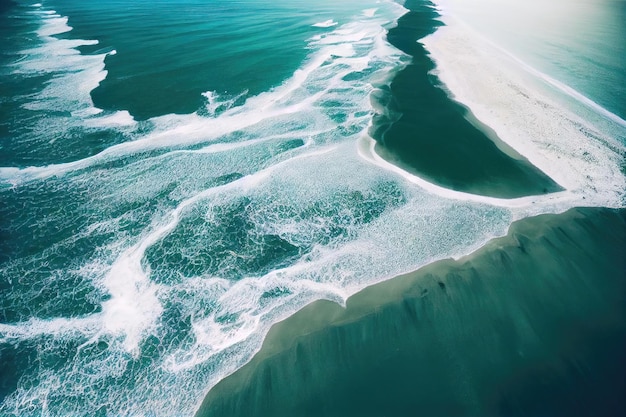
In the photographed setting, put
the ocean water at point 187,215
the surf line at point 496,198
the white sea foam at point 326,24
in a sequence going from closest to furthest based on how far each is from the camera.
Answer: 1. the ocean water at point 187,215
2. the surf line at point 496,198
3. the white sea foam at point 326,24

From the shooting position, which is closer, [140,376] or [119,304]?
[140,376]

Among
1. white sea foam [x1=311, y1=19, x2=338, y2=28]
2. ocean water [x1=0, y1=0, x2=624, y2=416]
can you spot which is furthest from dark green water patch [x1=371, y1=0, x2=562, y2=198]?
white sea foam [x1=311, y1=19, x2=338, y2=28]

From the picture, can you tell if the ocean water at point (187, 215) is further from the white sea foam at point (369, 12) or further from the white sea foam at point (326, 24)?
the white sea foam at point (369, 12)

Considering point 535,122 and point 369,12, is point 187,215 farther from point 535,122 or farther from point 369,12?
point 369,12

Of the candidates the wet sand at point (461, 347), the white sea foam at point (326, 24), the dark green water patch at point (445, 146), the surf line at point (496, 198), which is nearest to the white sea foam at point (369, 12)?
the white sea foam at point (326, 24)

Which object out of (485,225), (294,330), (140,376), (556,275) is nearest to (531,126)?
(485,225)

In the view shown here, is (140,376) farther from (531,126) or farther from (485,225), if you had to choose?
(531,126)
